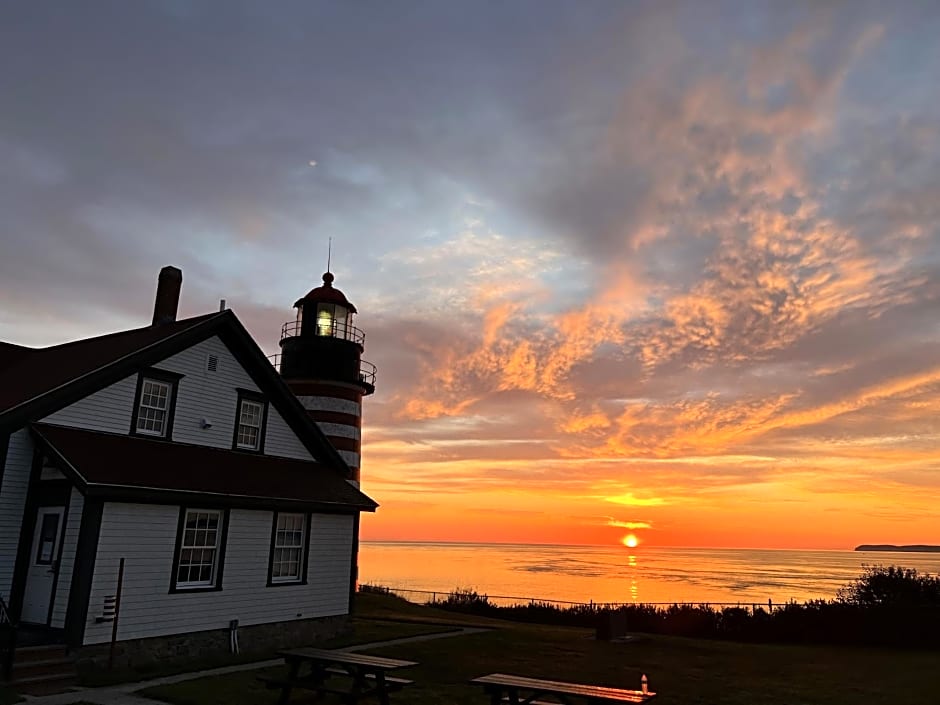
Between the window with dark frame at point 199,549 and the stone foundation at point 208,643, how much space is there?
109cm

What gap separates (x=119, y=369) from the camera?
50.9ft

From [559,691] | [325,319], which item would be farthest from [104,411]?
[559,691]

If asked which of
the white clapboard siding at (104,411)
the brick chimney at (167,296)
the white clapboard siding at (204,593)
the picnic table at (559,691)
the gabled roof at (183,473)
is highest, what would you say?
the brick chimney at (167,296)

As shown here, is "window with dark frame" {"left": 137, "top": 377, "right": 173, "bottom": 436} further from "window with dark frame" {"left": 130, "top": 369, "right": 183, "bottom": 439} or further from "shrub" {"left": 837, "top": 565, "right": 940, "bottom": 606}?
"shrub" {"left": 837, "top": 565, "right": 940, "bottom": 606}

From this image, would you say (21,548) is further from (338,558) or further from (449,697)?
(449,697)

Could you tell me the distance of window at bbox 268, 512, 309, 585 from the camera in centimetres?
1733

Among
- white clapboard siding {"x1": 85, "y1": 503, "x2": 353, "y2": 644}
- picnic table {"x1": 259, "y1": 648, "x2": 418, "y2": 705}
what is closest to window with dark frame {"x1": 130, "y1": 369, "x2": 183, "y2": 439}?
white clapboard siding {"x1": 85, "y1": 503, "x2": 353, "y2": 644}

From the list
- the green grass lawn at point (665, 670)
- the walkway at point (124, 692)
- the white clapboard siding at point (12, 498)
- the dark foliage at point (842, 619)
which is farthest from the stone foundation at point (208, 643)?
the dark foliage at point (842, 619)

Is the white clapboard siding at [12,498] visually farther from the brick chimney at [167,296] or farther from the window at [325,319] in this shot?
the window at [325,319]

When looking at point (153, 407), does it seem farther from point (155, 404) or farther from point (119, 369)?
point (119, 369)

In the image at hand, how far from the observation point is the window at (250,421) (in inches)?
722

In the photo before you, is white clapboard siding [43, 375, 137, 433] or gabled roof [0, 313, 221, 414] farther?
gabled roof [0, 313, 221, 414]

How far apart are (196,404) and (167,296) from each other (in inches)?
197

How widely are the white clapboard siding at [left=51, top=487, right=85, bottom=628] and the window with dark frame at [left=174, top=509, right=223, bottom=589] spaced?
2.10m
